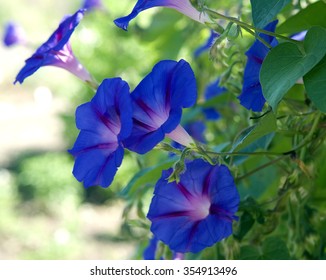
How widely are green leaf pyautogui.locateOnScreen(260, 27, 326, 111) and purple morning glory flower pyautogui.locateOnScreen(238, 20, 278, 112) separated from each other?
0.18ft

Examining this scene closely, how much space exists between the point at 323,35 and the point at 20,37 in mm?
1030

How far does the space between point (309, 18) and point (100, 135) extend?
22 cm

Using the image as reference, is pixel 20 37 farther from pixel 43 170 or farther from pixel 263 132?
pixel 43 170

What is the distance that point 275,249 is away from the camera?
767 mm

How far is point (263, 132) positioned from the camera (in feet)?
1.99

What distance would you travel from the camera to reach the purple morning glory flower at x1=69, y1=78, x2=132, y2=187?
0.60 metres

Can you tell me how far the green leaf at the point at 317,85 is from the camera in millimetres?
560

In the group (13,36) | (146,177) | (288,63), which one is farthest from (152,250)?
(13,36)

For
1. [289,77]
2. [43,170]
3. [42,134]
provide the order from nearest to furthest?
[289,77]
[43,170]
[42,134]

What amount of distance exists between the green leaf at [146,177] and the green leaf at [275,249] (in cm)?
13

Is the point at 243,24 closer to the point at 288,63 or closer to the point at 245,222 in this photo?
the point at 288,63

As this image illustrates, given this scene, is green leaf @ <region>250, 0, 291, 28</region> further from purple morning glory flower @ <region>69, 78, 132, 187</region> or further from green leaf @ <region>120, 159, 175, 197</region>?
green leaf @ <region>120, 159, 175, 197</region>

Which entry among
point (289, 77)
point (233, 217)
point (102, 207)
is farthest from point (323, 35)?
point (102, 207)

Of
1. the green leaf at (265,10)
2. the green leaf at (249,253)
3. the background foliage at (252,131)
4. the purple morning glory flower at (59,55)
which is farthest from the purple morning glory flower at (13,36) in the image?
the green leaf at (265,10)
